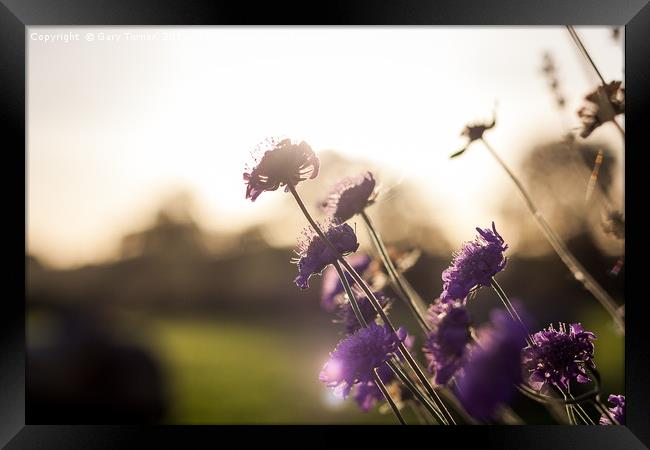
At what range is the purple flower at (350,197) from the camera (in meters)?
0.84

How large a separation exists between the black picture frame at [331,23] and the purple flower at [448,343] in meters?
0.45

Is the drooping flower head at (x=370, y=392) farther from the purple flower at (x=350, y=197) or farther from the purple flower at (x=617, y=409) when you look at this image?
the purple flower at (x=617, y=409)

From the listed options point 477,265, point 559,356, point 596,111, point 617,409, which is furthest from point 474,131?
point 617,409

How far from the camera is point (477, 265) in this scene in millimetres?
761

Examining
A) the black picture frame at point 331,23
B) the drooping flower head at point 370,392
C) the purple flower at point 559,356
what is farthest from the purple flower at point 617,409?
the drooping flower head at point 370,392

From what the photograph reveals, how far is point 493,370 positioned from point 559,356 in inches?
9.0

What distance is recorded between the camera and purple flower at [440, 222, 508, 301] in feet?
2.47

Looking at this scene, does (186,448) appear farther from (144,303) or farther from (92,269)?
(144,303)

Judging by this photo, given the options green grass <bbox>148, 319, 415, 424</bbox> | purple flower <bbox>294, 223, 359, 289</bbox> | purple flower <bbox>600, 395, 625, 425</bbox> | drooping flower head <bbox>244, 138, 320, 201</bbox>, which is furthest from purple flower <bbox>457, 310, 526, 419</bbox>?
green grass <bbox>148, 319, 415, 424</bbox>

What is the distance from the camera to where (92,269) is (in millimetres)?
6680

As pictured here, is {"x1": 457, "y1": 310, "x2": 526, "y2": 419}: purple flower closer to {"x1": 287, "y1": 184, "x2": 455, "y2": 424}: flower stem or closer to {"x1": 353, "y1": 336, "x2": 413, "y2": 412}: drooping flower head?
{"x1": 287, "y1": 184, "x2": 455, "y2": 424}: flower stem

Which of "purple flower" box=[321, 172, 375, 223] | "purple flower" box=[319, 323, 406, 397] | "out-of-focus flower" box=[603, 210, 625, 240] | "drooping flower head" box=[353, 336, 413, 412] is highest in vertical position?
"purple flower" box=[321, 172, 375, 223]

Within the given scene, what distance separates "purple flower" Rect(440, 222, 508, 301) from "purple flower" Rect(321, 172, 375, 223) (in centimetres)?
16

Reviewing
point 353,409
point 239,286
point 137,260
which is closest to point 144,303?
point 137,260
